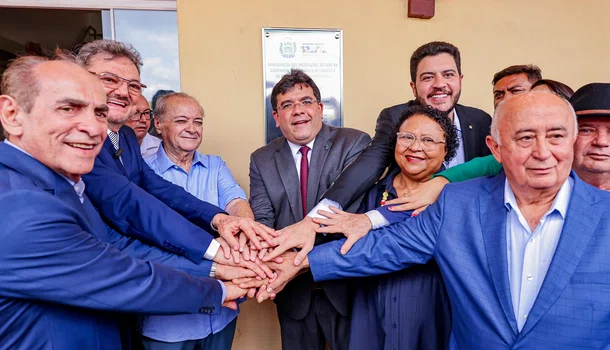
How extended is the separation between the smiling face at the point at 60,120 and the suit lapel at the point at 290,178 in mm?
1132

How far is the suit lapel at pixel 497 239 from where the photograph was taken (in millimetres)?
1311

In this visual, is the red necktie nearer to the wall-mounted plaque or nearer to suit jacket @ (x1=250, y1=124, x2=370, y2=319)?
suit jacket @ (x1=250, y1=124, x2=370, y2=319)

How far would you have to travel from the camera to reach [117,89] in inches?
69.2

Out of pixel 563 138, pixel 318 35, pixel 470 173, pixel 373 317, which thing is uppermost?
pixel 318 35

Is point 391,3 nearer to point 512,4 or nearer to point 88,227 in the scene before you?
point 512,4

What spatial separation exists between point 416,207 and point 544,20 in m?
2.95

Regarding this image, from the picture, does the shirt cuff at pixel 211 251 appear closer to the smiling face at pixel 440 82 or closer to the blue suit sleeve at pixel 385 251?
the blue suit sleeve at pixel 385 251

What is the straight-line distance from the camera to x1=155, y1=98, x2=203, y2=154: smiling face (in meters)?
2.31

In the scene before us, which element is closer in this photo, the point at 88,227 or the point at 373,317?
the point at 88,227

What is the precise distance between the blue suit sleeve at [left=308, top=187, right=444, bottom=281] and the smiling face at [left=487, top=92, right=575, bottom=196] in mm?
317

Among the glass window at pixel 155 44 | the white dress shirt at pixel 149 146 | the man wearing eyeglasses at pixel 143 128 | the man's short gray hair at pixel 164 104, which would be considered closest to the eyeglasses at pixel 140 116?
the man wearing eyeglasses at pixel 143 128

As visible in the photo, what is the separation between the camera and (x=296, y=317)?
2.14 meters

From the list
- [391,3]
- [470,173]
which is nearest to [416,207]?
[470,173]

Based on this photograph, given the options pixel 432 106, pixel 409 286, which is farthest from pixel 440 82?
pixel 409 286
